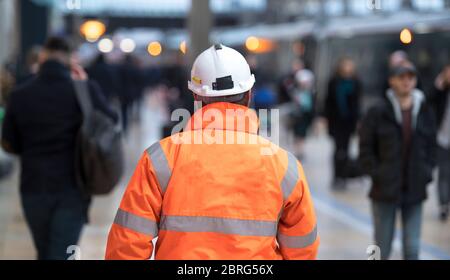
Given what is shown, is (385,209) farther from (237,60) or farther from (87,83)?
(237,60)

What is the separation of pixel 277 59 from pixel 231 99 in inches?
956

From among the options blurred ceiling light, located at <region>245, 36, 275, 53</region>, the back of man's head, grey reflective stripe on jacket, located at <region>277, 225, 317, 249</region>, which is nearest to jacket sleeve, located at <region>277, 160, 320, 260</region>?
grey reflective stripe on jacket, located at <region>277, 225, 317, 249</region>

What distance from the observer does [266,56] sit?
26.9 meters

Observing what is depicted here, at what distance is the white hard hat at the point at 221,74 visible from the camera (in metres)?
3.42

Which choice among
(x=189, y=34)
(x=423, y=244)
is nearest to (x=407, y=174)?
(x=423, y=244)

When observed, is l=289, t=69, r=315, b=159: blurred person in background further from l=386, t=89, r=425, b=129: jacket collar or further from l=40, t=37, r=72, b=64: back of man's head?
l=40, t=37, r=72, b=64: back of man's head

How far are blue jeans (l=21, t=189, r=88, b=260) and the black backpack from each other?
0.12 meters

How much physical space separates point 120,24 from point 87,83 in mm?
18192

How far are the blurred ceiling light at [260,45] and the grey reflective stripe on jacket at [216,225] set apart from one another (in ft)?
68.3

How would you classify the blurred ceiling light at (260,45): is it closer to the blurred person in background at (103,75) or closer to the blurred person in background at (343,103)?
the blurred person in background at (103,75)

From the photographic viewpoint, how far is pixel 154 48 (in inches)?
1387

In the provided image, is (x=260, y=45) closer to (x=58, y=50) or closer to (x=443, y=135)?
(x=443, y=135)

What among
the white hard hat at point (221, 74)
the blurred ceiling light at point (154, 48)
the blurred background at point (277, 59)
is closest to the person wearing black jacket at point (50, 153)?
→ the blurred background at point (277, 59)
